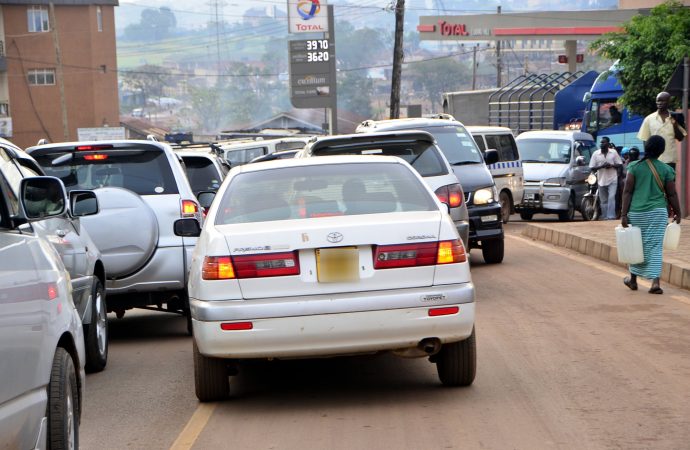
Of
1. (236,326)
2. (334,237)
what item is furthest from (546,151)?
(236,326)

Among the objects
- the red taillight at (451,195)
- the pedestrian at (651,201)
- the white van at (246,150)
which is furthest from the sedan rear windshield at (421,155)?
the white van at (246,150)

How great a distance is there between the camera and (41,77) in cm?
7050

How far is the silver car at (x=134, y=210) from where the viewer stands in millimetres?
10453

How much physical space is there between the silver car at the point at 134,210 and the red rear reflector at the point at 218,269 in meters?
3.18

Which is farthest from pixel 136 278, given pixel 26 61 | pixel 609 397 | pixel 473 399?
pixel 26 61

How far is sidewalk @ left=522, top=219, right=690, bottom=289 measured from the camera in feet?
45.5

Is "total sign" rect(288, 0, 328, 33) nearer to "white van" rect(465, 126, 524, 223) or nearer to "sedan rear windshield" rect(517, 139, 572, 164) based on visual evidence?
"sedan rear windshield" rect(517, 139, 572, 164)

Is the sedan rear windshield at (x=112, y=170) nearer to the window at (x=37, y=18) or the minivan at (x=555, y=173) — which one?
the minivan at (x=555, y=173)

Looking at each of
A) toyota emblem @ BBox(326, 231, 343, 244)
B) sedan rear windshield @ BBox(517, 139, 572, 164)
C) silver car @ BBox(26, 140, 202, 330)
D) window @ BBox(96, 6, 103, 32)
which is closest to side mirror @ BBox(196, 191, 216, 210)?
silver car @ BBox(26, 140, 202, 330)

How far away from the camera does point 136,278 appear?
1060 cm

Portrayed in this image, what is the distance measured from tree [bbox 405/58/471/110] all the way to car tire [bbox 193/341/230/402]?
158979 mm

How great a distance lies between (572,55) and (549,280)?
4363 cm

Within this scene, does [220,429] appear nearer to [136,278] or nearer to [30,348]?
[30,348]

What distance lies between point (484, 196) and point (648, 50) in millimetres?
13883
